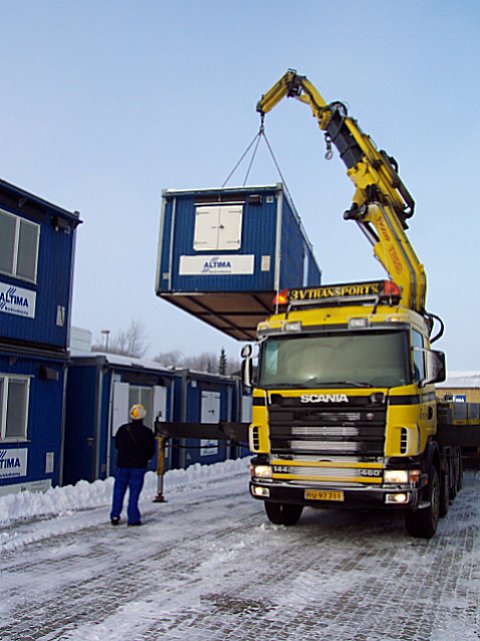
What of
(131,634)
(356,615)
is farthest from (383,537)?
(131,634)

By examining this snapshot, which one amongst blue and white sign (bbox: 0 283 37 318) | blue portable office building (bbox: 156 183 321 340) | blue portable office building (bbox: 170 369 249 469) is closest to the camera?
blue and white sign (bbox: 0 283 37 318)

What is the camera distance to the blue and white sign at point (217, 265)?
1315 centimetres

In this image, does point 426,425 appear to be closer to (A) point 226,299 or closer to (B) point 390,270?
(B) point 390,270

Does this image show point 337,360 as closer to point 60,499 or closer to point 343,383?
point 343,383

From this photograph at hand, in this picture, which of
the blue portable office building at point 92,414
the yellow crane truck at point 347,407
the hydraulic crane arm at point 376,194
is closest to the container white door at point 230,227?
the hydraulic crane arm at point 376,194

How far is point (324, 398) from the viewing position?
26.9ft

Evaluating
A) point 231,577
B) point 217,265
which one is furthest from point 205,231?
point 231,577

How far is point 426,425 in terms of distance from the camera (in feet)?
28.4

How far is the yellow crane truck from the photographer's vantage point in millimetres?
7895

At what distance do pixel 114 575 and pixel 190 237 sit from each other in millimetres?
7943

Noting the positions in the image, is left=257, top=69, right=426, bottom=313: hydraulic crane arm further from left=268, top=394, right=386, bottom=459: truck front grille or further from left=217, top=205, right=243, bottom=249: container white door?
left=268, top=394, right=386, bottom=459: truck front grille

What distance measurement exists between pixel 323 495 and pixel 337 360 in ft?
5.72

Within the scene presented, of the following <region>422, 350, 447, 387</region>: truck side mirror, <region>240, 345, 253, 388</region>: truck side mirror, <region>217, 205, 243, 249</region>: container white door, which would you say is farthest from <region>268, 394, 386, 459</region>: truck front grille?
<region>217, 205, 243, 249</region>: container white door

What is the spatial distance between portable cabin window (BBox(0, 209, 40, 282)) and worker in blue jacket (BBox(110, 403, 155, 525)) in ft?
14.8
